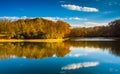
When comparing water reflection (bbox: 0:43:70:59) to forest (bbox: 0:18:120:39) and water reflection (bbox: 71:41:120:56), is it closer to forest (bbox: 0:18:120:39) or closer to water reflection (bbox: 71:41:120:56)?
water reflection (bbox: 71:41:120:56)

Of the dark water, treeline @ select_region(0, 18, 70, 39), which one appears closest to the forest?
treeline @ select_region(0, 18, 70, 39)

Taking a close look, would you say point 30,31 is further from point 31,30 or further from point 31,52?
point 31,52

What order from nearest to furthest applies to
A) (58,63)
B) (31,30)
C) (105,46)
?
(58,63), (105,46), (31,30)

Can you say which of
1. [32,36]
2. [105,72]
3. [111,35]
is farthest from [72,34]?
[105,72]

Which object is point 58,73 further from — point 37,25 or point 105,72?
point 37,25

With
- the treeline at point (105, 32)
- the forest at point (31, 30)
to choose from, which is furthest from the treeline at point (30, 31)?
the treeline at point (105, 32)

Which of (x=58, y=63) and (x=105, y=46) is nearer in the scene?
(x=58, y=63)

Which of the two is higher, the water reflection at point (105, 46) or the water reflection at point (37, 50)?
the water reflection at point (37, 50)

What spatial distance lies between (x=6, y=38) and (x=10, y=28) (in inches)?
175

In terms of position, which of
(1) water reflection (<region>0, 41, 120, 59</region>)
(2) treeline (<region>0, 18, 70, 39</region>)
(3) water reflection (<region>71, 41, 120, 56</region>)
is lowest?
(3) water reflection (<region>71, 41, 120, 56</region>)

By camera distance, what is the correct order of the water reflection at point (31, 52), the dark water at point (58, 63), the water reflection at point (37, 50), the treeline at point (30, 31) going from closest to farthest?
the dark water at point (58, 63) < the water reflection at point (31, 52) < the water reflection at point (37, 50) < the treeline at point (30, 31)

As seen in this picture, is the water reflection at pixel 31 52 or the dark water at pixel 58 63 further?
the water reflection at pixel 31 52

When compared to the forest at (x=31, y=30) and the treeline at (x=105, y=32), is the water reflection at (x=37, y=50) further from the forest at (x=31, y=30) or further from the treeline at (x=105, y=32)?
the treeline at (x=105, y=32)

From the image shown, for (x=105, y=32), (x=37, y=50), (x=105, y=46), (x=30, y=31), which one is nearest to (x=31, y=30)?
(x=30, y=31)
